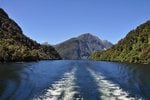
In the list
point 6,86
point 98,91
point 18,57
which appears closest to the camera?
point 98,91

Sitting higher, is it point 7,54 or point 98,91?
point 7,54

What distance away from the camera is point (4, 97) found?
1928 inches

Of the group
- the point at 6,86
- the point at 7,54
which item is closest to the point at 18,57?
the point at 7,54

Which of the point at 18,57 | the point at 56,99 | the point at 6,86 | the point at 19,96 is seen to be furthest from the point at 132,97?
the point at 18,57

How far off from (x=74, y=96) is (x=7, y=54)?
13870 centimetres

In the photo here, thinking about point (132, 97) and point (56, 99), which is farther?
point (132, 97)

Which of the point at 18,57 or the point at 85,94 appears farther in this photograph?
the point at 18,57

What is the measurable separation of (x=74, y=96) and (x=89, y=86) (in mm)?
12581

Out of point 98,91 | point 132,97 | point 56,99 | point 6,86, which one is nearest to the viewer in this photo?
point 56,99

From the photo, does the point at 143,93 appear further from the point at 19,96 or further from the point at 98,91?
the point at 19,96

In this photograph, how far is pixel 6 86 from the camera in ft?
199

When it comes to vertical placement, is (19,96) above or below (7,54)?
below

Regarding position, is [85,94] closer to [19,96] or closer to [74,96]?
[74,96]

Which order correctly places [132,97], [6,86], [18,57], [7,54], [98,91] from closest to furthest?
[132,97]
[98,91]
[6,86]
[7,54]
[18,57]
